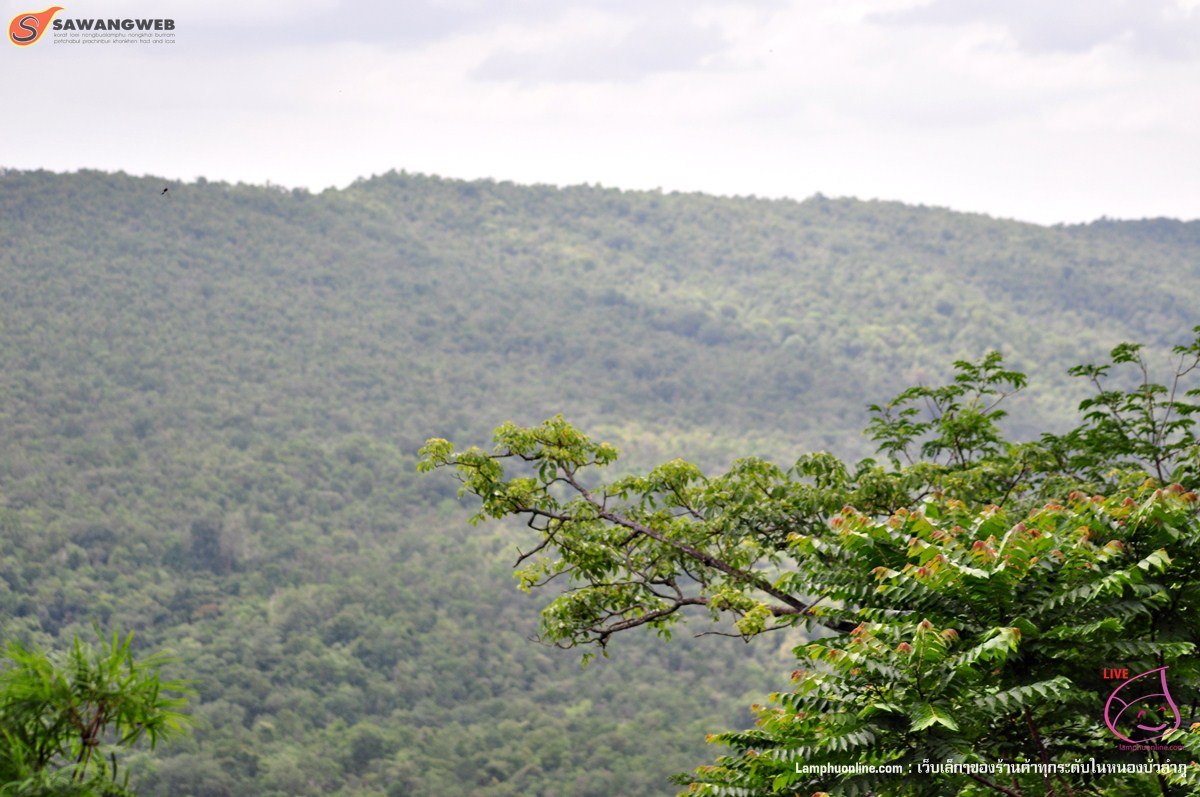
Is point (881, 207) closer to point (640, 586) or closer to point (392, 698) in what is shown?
point (392, 698)

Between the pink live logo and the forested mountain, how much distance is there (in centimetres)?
741

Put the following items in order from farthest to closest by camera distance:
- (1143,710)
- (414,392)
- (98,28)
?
(414,392) → (98,28) → (1143,710)

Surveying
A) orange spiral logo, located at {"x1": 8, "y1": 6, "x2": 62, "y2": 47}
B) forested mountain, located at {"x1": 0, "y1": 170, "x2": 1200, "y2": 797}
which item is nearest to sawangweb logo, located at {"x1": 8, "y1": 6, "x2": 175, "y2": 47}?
orange spiral logo, located at {"x1": 8, "y1": 6, "x2": 62, "y2": 47}

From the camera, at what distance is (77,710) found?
11.3ft

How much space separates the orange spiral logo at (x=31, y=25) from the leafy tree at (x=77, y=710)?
2732cm

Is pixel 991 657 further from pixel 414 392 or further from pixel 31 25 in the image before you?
pixel 414 392

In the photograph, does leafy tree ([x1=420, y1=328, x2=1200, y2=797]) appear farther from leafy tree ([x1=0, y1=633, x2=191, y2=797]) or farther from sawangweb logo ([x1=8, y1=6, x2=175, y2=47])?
sawangweb logo ([x1=8, y1=6, x2=175, y2=47])

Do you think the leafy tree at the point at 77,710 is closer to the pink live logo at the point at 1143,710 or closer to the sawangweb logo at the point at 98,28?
the pink live logo at the point at 1143,710

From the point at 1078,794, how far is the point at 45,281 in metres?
118

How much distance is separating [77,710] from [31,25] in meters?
30.3

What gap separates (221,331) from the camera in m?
115

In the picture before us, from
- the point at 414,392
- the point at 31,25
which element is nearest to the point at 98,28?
the point at 31,25

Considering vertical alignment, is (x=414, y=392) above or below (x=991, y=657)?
below

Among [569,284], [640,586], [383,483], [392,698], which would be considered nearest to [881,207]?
[569,284]
